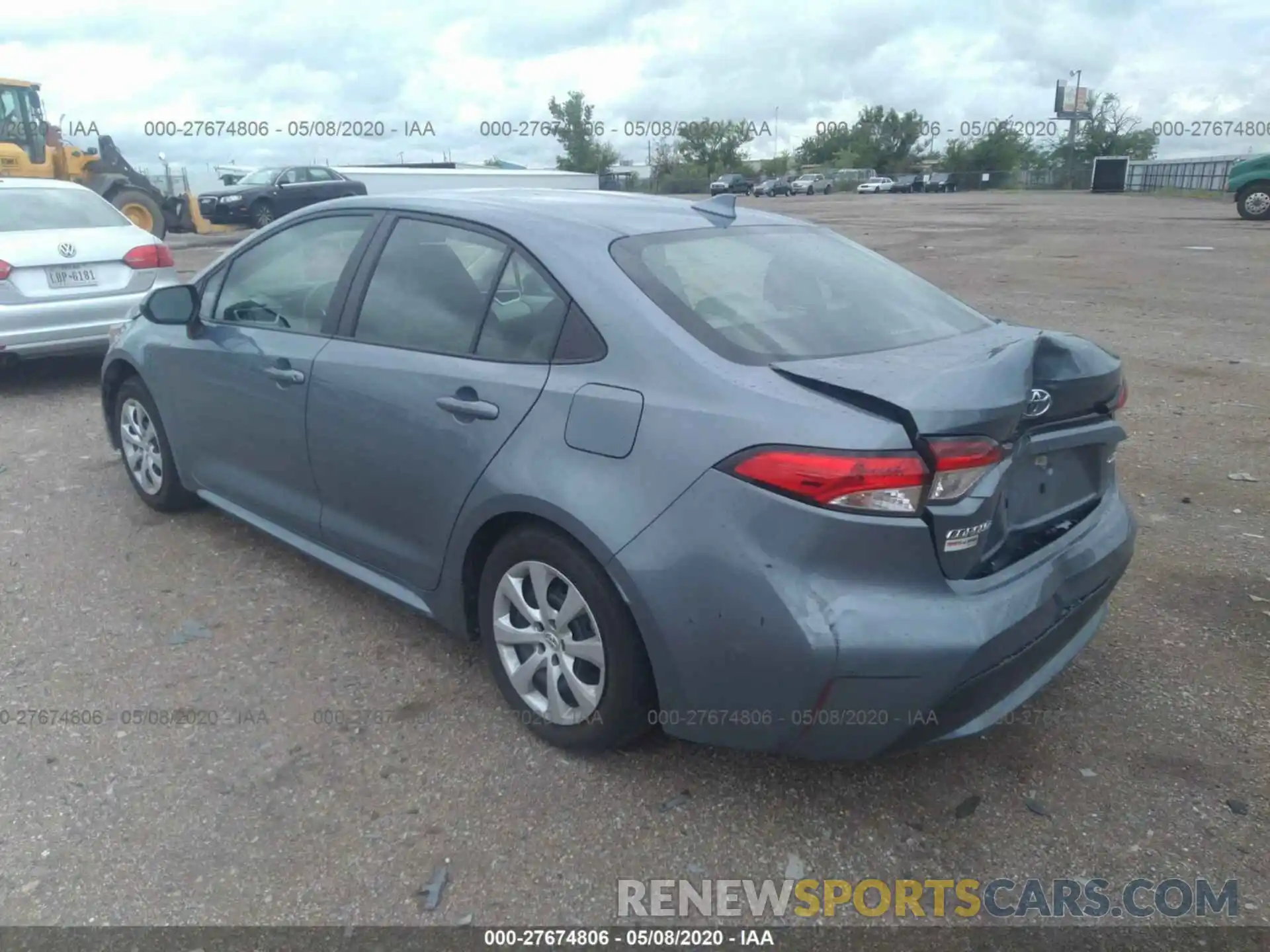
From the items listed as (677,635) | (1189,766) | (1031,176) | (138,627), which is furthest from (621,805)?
(1031,176)

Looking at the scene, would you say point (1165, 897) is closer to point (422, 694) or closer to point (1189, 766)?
point (1189, 766)

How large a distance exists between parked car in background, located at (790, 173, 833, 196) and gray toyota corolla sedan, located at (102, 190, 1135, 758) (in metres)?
64.1

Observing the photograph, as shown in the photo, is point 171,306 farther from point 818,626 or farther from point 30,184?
point 30,184

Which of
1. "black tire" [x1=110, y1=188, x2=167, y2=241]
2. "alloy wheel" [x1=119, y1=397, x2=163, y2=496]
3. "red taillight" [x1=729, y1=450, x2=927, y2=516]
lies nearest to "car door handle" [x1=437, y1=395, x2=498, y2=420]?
"red taillight" [x1=729, y1=450, x2=927, y2=516]

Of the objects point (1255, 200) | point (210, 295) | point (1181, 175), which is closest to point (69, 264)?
point (210, 295)

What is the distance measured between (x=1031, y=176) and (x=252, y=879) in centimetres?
7945

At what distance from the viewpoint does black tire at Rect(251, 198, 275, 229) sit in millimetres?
25922

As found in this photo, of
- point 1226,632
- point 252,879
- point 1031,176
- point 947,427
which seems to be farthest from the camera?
point 1031,176

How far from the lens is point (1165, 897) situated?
2.41 m

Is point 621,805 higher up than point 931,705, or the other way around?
point 931,705

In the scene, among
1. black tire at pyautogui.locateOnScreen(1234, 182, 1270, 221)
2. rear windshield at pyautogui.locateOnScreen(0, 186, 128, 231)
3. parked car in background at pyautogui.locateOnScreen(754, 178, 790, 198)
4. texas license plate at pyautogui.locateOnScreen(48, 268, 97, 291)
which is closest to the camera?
texas license plate at pyautogui.locateOnScreen(48, 268, 97, 291)

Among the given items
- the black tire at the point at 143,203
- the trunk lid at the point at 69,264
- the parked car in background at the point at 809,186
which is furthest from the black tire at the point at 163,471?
the parked car in background at the point at 809,186

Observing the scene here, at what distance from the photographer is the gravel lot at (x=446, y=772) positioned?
2.50 meters

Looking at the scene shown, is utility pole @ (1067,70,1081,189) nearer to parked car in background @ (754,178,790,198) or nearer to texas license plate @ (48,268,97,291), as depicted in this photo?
parked car in background @ (754,178,790,198)
